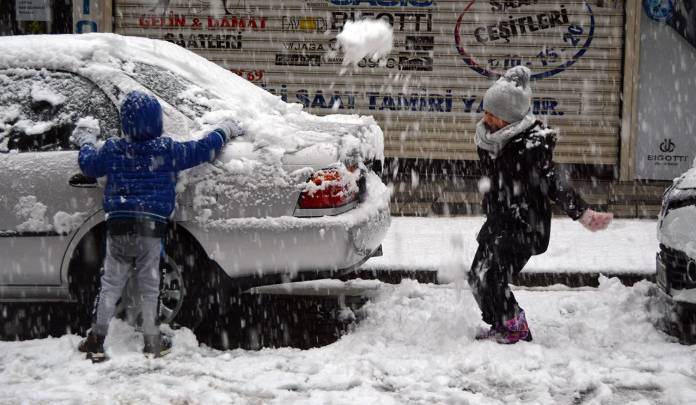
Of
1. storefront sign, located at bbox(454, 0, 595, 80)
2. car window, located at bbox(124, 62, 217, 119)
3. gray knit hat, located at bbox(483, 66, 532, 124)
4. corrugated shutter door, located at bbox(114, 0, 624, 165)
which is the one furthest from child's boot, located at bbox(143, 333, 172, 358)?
storefront sign, located at bbox(454, 0, 595, 80)

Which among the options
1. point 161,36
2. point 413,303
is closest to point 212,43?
point 161,36

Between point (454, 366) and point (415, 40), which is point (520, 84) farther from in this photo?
point (415, 40)

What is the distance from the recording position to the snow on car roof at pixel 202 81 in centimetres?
518

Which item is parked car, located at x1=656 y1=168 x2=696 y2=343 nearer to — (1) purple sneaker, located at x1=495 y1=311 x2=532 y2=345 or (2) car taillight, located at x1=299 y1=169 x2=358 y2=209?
(1) purple sneaker, located at x1=495 y1=311 x2=532 y2=345

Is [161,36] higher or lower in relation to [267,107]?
higher

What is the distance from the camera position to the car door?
16.4 feet

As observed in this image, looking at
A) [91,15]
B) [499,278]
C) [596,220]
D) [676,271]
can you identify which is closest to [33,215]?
[499,278]

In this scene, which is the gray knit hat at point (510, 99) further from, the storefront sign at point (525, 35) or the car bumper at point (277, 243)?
the storefront sign at point (525, 35)

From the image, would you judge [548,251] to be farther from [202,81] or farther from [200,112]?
[200,112]

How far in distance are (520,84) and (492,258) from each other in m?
1.05

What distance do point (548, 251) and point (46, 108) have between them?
473cm

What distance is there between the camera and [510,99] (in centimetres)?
497

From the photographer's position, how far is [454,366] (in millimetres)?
4633

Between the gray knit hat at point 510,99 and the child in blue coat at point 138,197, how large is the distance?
1.67 meters
